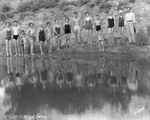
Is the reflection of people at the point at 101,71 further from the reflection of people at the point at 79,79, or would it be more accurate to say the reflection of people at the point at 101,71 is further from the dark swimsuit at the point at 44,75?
the dark swimsuit at the point at 44,75

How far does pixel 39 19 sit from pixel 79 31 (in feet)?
17.7

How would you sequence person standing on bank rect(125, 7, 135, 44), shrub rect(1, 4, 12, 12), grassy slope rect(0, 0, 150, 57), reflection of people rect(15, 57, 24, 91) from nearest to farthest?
reflection of people rect(15, 57, 24, 91) → person standing on bank rect(125, 7, 135, 44) → grassy slope rect(0, 0, 150, 57) → shrub rect(1, 4, 12, 12)

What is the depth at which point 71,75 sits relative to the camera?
13.0 metres

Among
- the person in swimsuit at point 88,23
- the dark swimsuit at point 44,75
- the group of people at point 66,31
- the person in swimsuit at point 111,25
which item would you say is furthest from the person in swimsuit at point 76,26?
the dark swimsuit at point 44,75

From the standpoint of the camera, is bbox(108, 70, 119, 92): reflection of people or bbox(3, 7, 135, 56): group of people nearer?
bbox(108, 70, 119, 92): reflection of people

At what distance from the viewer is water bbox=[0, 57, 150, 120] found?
833cm

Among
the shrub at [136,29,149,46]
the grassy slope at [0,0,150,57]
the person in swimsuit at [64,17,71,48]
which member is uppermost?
the grassy slope at [0,0,150,57]

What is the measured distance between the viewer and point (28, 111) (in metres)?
8.62

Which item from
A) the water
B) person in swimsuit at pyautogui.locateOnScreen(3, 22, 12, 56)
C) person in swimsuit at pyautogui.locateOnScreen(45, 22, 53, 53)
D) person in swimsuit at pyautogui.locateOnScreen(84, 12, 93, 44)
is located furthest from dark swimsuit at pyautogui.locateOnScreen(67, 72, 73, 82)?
person in swimsuit at pyautogui.locateOnScreen(3, 22, 12, 56)

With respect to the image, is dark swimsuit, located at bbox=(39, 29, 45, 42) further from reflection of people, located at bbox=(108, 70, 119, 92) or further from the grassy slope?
reflection of people, located at bbox=(108, 70, 119, 92)

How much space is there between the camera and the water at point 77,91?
8.33 metres

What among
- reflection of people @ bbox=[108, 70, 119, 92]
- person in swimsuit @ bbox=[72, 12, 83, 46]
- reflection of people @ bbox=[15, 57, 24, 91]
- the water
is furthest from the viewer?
person in swimsuit @ bbox=[72, 12, 83, 46]

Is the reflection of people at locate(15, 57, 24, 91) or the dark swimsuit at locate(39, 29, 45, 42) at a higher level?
the dark swimsuit at locate(39, 29, 45, 42)

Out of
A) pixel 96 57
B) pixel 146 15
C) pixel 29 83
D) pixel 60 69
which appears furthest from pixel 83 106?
pixel 146 15
